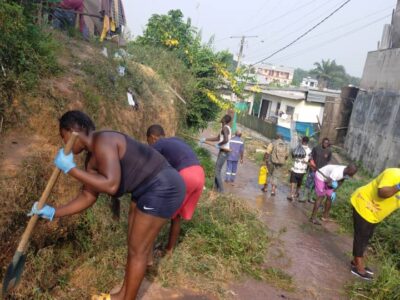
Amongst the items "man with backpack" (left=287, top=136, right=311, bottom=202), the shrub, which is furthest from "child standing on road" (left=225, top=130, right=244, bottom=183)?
the shrub

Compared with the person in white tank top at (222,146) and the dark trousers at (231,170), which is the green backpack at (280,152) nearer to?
the dark trousers at (231,170)

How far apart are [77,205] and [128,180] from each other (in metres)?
0.47

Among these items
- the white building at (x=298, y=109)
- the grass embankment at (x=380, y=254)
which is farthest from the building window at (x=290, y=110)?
the grass embankment at (x=380, y=254)

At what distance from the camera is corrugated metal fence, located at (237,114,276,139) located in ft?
75.2

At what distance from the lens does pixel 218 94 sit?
1262 cm

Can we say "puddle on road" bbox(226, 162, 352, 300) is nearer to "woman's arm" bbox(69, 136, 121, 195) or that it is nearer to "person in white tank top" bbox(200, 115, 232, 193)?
"person in white tank top" bbox(200, 115, 232, 193)

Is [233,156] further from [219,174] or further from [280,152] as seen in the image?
[219,174]

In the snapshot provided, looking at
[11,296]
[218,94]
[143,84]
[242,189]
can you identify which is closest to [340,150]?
[218,94]

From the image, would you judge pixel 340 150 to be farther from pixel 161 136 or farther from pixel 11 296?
pixel 11 296

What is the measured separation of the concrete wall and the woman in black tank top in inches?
Answer: 378

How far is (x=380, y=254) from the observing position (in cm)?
608

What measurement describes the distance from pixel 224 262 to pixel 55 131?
2.54 m

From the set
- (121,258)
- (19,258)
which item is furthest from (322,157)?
(19,258)

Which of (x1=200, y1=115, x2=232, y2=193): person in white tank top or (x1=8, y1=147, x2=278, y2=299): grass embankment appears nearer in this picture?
(x1=8, y1=147, x2=278, y2=299): grass embankment
